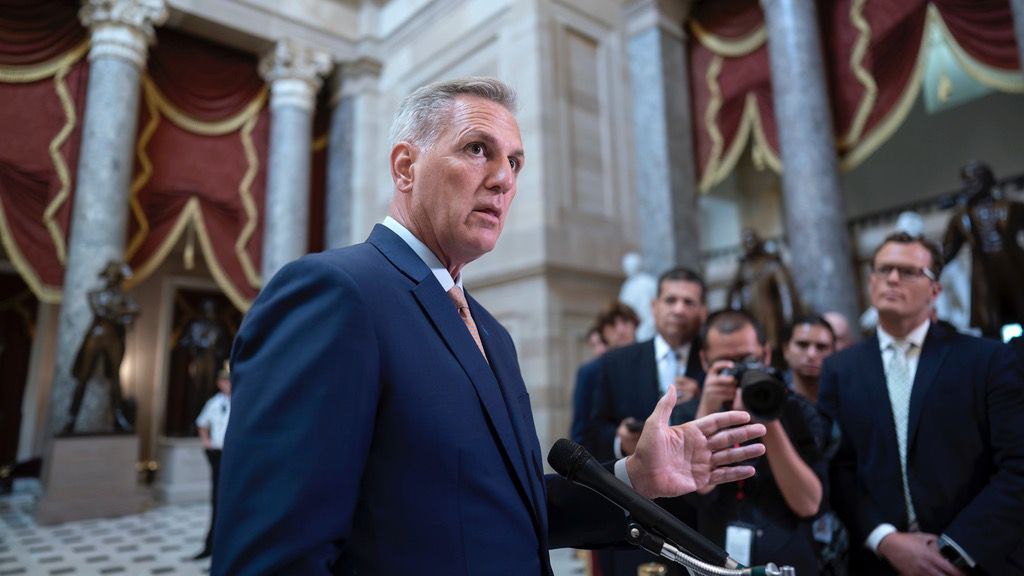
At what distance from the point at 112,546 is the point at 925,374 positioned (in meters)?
6.37

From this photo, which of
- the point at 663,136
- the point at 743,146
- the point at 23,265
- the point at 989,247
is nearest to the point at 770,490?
the point at 989,247

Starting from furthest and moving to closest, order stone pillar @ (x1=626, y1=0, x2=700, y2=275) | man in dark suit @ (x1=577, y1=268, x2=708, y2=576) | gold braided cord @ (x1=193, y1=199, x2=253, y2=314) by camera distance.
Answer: gold braided cord @ (x1=193, y1=199, x2=253, y2=314) < stone pillar @ (x1=626, y1=0, x2=700, y2=275) < man in dark suit @ (x1=577, y1=268, x2=708, y2=576)

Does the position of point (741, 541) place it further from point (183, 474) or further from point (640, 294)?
A: point (183, 474)

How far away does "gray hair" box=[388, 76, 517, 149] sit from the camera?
114 centimetres

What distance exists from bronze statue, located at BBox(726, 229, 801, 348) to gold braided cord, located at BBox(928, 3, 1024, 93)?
2.58 metres

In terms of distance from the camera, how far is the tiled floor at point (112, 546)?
492 centimetres

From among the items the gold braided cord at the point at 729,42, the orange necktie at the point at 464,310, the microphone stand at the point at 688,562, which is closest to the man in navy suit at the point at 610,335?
the orange necktie at the point at 464,310

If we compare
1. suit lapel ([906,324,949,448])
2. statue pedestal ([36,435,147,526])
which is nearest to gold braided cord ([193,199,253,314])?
statue pedestal ([36,435,147,526])

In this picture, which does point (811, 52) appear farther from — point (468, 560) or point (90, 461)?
point (90, 461)

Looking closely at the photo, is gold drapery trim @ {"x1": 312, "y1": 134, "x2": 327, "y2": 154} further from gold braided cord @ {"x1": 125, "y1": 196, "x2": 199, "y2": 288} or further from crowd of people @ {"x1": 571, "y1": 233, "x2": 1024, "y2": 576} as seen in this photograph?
crowd of people @ {"x1": 571, "y1": 233, "x2": 1024, "y2": 576}

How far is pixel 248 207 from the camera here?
10219 mm

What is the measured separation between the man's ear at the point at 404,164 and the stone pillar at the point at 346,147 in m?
9.55

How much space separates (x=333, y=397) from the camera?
0.81 meters

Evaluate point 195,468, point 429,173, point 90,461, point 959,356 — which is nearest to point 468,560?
point 429,173
